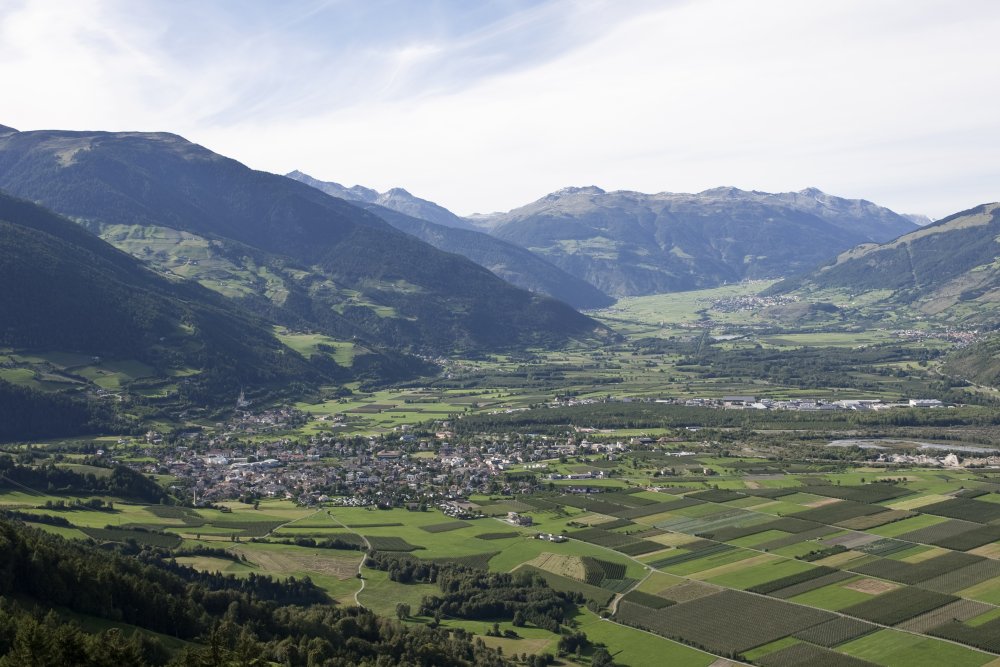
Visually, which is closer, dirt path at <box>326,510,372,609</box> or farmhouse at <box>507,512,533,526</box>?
dirt path at <box>326,510,372,609</box>

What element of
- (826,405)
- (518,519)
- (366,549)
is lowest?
(366,549)

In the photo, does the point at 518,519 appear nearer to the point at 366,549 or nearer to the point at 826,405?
the point at 366,549

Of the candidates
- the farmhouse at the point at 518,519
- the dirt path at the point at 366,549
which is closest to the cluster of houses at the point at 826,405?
the farmhouse at the point at 518,519

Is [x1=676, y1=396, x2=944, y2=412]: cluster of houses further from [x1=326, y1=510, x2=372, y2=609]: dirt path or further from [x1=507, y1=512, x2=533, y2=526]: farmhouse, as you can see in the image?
[x1=326, y1=510, x2=372, y2=609]: dirt path

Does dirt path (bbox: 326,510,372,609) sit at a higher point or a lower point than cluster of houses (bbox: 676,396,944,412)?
lower

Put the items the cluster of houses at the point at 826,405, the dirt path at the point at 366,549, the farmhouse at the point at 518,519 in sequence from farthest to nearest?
the cluster of houses at the point at 826,405
the farmhouse at the point at 518,519
the dirt path at the point at 366,549

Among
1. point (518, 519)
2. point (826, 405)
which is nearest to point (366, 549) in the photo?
point (518, 519)

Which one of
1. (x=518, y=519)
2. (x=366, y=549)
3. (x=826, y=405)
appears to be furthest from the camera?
(x=826, y=405)

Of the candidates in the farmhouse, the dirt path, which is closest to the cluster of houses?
the farmhouse

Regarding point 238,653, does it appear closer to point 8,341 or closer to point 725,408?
point 725,408

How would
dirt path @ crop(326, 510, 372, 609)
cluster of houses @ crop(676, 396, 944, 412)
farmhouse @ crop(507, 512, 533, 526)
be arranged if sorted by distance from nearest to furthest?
dirt path @ crop(326, 510, 372, 609), farmhouse @ crop(507, 512, 533, 526), cluster of houses @ crop(676, 396, 944, 412)

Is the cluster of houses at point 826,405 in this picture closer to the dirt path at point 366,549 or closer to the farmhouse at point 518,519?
the farmhouse at point 518,519

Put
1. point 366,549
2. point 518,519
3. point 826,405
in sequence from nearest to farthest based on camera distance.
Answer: point 366,549 < point 518,519 < point 826,405
